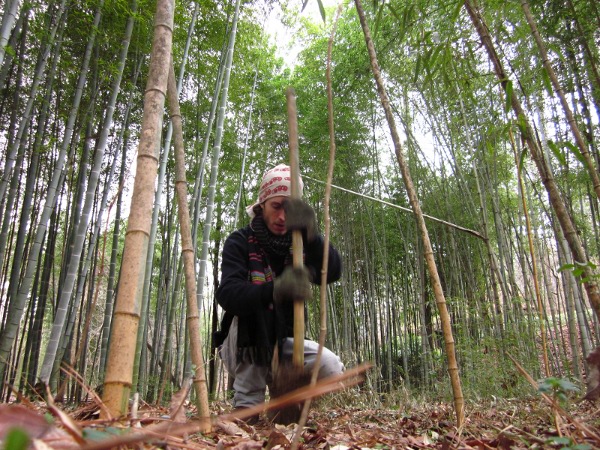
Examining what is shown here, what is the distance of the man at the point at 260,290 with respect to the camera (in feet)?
6.27

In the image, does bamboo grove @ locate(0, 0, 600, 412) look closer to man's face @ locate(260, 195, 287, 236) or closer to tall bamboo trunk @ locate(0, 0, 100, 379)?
tall bamboo trunk @ locate(0, 0, 100, 379)

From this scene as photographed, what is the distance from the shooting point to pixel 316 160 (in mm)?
6566

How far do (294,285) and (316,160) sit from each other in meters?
5.61

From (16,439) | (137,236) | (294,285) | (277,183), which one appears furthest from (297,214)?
(277,183)

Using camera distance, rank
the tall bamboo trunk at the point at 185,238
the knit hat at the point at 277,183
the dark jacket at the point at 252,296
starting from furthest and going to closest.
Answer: the knit hat at the point at 277,183, the dark jacket at the point at 252,296, the tall bamboo trunk at the point at 185,238

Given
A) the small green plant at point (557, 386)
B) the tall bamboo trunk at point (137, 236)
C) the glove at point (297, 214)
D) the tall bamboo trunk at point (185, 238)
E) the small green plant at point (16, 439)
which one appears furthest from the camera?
the tall bamboo trunk at point (185, 238)

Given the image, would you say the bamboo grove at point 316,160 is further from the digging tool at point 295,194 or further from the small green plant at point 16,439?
the small green plant at point 16,439

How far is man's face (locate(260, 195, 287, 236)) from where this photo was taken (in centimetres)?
203

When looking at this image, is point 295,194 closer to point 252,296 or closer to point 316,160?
point 252,296

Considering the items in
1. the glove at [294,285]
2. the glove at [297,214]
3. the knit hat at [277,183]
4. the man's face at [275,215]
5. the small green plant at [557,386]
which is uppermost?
the knit hat at [277,183]

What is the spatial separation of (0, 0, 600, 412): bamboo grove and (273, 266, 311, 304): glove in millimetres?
476

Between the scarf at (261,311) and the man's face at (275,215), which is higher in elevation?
the man's face at (275,215)

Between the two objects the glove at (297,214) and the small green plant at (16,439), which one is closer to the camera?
the small green plant at (16,439)

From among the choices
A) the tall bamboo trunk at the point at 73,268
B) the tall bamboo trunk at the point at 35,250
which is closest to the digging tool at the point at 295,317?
the tall bamboo trunk at the point at 73,268
